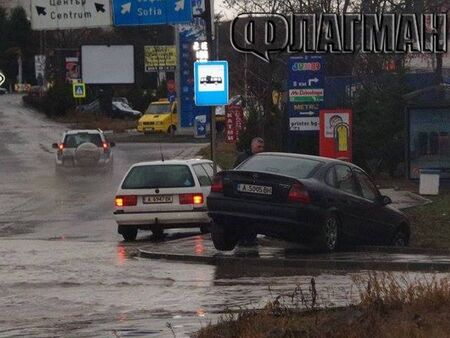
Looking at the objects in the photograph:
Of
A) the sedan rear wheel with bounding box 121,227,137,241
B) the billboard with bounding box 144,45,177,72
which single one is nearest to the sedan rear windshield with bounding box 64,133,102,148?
the sedan rear wheel with bounding box 121,227,137,241

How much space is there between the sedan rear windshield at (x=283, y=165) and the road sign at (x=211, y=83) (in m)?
4.39

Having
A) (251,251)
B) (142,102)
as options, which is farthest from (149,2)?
(142,102)

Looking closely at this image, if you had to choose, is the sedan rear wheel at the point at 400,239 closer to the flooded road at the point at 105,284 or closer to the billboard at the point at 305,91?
the flooded road at the point at 105,284

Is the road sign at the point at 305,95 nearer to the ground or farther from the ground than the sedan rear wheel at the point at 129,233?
farther from the ground

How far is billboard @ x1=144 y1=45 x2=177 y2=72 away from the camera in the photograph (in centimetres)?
8140

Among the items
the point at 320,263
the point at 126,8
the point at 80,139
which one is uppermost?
the point at 126,8

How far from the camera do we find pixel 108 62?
293ft

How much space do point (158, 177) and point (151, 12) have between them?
406 inches

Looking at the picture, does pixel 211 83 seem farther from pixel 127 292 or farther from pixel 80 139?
pixel 80 139

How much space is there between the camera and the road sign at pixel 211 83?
74.6ft

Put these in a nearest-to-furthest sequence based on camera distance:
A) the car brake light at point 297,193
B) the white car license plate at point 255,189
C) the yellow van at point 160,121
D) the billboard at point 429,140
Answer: the car brake light at point 297,193 → the white car license plate at point 255,189 → the billboard at point 429,140 → the yellow van at point 160,121

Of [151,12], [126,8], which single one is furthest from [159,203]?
[126,8]

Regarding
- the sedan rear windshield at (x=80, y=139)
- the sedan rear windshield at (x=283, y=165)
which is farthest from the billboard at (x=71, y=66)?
the sedan rear windshield at (x=283, y=165)

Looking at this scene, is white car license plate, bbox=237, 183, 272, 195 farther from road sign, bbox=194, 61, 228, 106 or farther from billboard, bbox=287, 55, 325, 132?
billboard, bbox=287, 55, 325, 132
